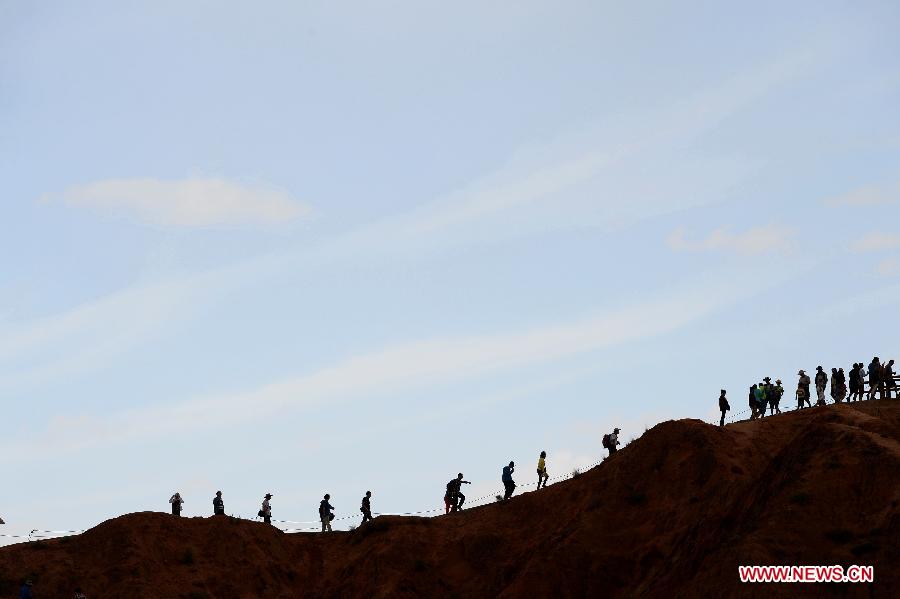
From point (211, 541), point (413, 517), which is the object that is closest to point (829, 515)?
point (413, 517)

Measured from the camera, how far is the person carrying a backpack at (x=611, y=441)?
165ft

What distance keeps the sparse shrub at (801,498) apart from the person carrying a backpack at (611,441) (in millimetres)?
15640

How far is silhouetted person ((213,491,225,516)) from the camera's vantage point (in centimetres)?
5241

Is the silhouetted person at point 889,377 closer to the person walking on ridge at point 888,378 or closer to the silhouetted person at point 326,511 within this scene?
the person walking on ridge at point 888,378

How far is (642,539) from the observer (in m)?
41.8

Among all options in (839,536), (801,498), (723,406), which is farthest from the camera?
(723,406)

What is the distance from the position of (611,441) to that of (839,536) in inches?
705

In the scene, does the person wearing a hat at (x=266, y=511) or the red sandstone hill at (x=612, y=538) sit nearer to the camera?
the red sandstone hill at (x=612, y=538)

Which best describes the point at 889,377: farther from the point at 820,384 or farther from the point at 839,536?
the point at 839,536

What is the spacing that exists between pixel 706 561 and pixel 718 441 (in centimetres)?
1047

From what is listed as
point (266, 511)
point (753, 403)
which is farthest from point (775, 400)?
point (266, 511)

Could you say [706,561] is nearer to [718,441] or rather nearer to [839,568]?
[839,568]

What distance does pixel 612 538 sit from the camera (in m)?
42.6

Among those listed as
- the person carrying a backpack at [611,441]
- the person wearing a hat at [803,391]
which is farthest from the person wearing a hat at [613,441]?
the person wearing a hat at [803,391]
